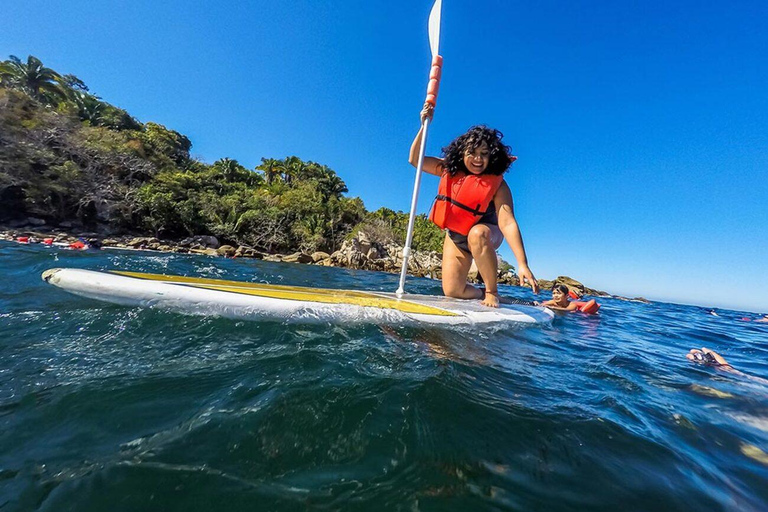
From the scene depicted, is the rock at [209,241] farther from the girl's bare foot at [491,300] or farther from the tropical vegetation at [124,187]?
the girl's bare foot at [491,300]

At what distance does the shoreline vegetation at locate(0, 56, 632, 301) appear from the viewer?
1739 centimetres

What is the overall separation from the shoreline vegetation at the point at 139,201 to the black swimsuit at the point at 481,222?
17.5 metres

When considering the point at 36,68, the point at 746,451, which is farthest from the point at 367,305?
the point at 36,68

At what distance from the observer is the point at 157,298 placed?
2264 mm

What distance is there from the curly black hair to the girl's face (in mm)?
31

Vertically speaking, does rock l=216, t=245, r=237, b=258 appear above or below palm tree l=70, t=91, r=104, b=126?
below

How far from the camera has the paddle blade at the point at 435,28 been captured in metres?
3.49

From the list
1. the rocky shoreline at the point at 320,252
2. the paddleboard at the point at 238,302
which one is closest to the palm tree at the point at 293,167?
the rocky shoreline at the point at 320,252

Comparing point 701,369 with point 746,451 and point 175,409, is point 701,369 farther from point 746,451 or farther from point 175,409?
point 175,409

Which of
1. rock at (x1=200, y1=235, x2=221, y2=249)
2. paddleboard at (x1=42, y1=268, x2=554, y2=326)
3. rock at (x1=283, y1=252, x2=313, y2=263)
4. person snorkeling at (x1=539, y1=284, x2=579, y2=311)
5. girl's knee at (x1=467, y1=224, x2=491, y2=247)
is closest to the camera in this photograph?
paddleboard at (x1=42, y1=268, x2=554, y2=326)

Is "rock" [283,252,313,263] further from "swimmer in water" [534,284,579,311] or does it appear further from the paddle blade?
the paddle blade

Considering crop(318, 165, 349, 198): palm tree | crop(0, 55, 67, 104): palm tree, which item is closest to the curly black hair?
crop(318, 165, 349, 198): palm tree

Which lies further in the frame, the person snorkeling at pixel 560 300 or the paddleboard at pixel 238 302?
the person snorkeling at pixel 560 300

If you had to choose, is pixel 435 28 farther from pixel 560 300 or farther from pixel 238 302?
pixel 560 300
